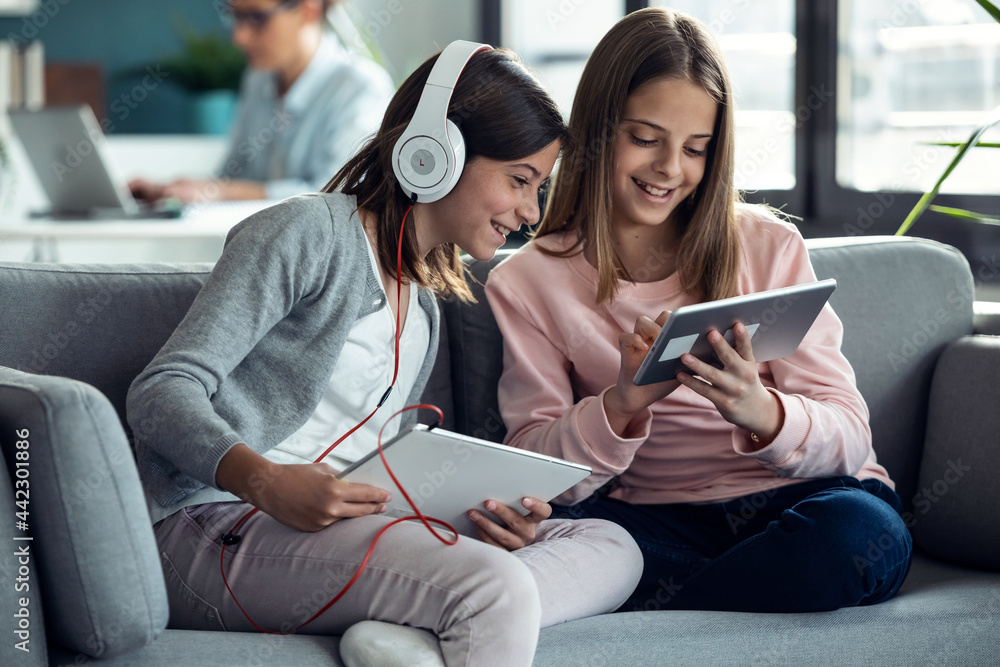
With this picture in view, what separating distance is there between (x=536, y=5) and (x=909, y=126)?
1831mm

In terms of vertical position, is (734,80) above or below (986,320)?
above

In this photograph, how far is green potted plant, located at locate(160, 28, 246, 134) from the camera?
167 inches

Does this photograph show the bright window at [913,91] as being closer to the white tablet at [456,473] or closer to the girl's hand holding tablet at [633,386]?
the girl's hand holding tablet at [633,386]

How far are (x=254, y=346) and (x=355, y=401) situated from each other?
0.15 meters

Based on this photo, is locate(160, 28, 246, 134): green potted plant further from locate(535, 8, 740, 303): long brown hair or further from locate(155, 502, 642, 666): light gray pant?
locate(155, 502, 642, 666): light gray pant

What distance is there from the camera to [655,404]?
1.38 m

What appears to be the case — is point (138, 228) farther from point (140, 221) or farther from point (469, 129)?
point (469, 129)

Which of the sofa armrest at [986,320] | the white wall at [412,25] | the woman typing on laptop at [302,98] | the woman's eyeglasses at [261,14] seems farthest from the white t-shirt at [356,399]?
the white wall at [412,25]

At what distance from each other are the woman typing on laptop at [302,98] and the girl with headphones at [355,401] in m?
1.69

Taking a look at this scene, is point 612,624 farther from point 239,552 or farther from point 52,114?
point 52,114

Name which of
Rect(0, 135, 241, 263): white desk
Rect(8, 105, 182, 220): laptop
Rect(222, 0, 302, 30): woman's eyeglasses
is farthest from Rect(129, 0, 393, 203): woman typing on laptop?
Rect(8, 105, 182, 220): laptop

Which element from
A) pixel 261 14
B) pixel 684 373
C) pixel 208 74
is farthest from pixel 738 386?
pixel 208 74

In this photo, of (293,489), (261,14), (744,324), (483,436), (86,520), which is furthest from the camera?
(261,14)

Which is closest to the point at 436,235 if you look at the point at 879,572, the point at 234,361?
the point at 234,361
